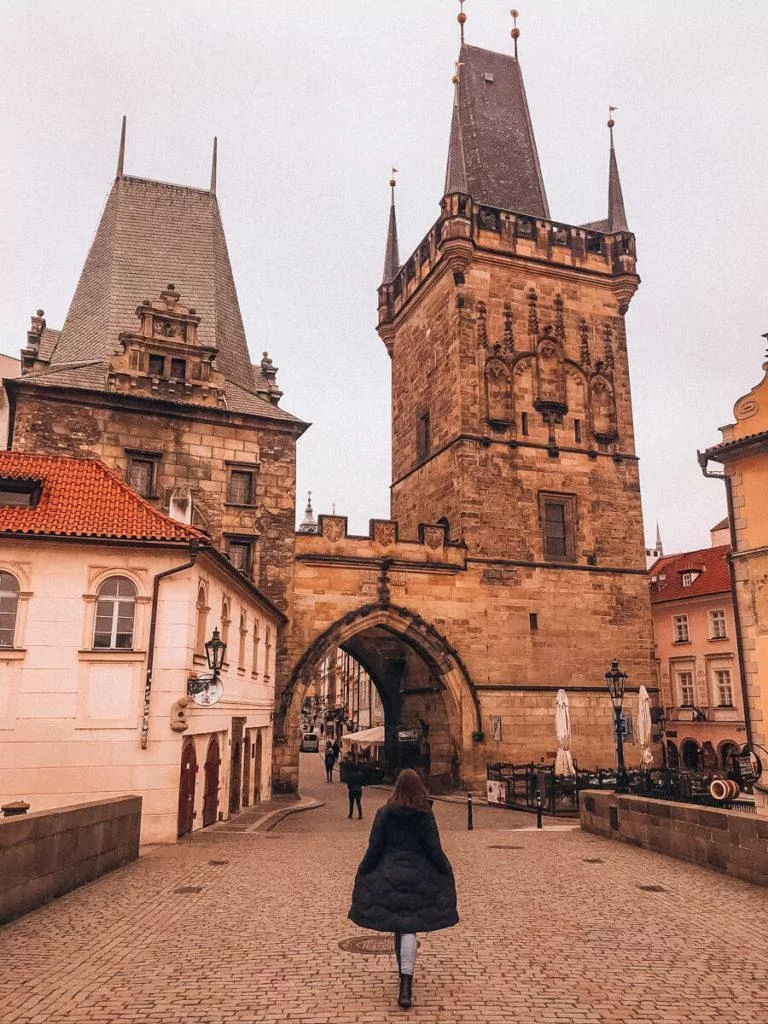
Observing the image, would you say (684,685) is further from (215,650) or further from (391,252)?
(215,650)

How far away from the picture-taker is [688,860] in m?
12.9

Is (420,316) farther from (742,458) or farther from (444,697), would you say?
(742,458)

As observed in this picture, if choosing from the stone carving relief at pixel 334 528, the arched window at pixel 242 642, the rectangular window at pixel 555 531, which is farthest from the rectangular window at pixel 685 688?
the arched window at pixel 242 642

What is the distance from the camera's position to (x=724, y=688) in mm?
40375

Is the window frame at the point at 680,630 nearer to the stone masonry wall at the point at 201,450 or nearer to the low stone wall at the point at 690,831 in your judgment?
the stone masonry wall at the point at 201,450

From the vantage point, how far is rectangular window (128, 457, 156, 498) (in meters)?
26.6

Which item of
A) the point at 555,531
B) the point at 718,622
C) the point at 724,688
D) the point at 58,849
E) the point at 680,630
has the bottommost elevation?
the point at 58,849

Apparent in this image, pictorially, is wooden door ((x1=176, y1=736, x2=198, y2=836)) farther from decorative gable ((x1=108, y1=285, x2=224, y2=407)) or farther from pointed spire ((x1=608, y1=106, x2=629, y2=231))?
pointed spire ((x1=608, y1=106, x2=629, y2=231))

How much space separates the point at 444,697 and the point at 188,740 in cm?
1558

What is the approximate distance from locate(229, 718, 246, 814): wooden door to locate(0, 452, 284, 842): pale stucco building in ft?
12.8

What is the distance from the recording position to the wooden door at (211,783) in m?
17.7

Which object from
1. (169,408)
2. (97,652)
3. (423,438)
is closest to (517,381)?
(423,438)

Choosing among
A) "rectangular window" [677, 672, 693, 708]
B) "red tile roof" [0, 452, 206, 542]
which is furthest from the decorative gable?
"rectangular window" [677, 672, 693, 708]

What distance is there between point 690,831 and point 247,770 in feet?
42.9
